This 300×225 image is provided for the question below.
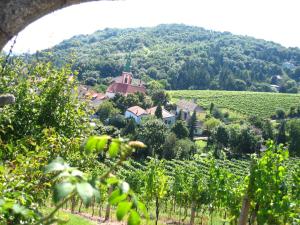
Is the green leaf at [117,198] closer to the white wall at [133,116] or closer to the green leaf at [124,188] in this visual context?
the green leaf at [124,188]

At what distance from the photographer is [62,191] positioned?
2.96 feet

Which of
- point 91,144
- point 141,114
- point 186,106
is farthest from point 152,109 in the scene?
point 91,144

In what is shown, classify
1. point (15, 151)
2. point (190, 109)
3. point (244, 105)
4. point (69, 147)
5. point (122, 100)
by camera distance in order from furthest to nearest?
point (244, 105) < point (190, 109) < point (122, 100) < point (69, 147) < point (15, 151)

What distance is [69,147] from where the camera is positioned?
4953 mm

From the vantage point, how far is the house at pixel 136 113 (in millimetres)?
75938

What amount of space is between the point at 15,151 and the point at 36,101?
3631 millimetres

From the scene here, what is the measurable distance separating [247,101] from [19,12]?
352ft

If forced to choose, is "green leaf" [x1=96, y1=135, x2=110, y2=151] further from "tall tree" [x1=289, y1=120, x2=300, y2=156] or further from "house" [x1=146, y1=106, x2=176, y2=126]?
"house" [x1=146, y1=106, x2=176, y2=126]

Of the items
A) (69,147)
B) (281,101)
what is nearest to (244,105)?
(281,101)

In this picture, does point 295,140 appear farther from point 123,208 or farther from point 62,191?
point 62,191

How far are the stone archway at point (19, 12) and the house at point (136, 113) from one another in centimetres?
7398

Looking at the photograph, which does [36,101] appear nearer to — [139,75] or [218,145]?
[218,145]

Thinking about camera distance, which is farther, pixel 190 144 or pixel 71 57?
pixel 190 144

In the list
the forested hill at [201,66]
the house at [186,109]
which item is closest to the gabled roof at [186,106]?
the house at [186,109]
